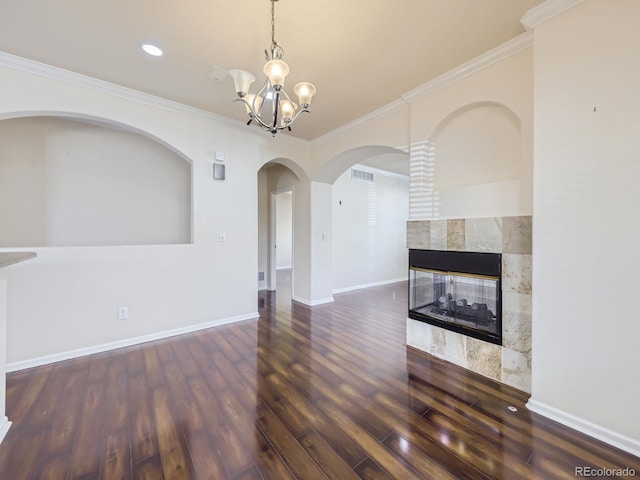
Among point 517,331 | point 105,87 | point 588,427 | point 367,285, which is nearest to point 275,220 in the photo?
point 367,285

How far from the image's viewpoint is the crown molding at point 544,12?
5.92 ft

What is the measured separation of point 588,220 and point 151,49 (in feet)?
11.8

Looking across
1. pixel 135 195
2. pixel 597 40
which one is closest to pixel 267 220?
pixel 135 195

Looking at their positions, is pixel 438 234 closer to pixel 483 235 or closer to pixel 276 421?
pixel 483 235

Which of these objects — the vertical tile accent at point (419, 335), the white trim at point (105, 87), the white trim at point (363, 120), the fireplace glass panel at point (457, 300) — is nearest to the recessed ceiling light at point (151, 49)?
the white trim at point (105, 87)

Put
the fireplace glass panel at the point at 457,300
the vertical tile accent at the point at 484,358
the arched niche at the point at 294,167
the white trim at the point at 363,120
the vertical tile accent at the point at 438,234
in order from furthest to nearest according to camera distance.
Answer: the arched niche at the point at 294,167 < the white trim at the point at 363,120 < the vertical tile accent at the point at 438,234 < the fireplace glass panel at the point at 457,300 < the vertical tile accent at the point at 484,358

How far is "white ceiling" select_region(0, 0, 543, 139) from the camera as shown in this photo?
187 centimetres

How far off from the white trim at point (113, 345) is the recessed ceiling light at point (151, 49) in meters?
2.95

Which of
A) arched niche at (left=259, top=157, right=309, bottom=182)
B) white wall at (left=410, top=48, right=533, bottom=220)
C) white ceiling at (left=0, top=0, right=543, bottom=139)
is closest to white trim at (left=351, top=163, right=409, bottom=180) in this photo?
arched niche at (left=259, top=157, right=309, bottom=182)

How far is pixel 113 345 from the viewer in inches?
116

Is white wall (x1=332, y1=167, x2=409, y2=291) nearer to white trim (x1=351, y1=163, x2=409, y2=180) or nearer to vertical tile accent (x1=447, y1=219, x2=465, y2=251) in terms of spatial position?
white trim (x1=351, y1=163, x2=409, y2=180)

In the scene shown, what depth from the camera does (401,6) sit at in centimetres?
186

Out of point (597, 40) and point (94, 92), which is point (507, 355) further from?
point (94, 92)

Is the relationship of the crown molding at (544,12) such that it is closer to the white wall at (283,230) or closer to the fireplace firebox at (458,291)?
the fireplace firebox at (458,291)
